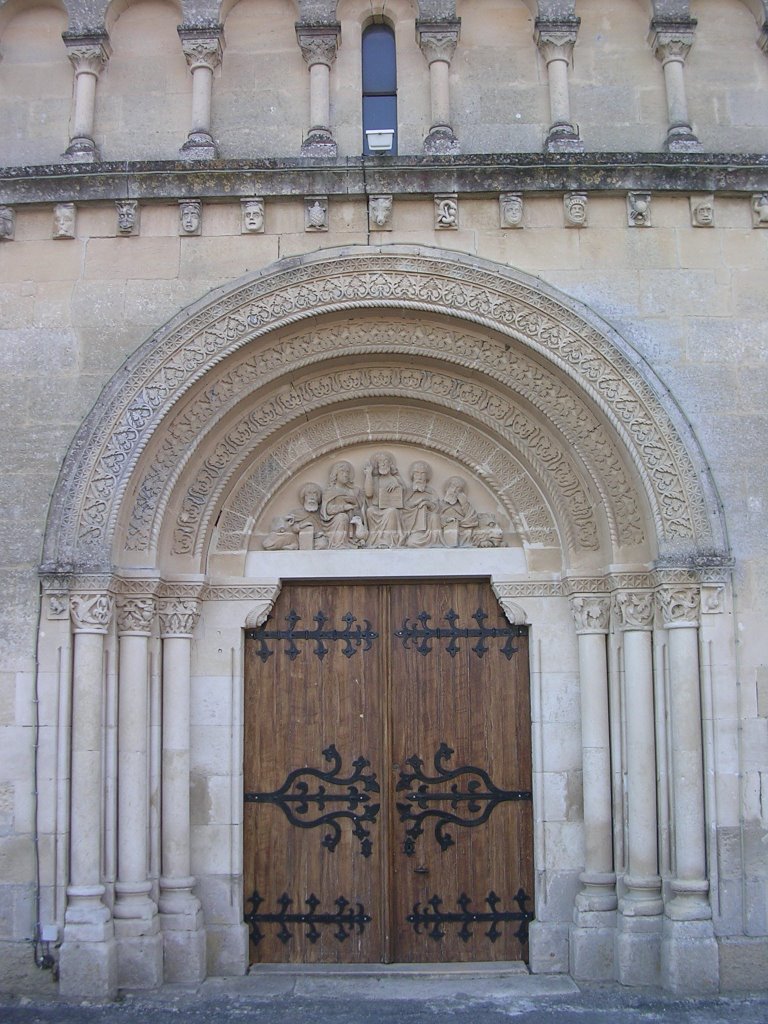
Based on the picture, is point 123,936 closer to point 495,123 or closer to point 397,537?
point 397,537

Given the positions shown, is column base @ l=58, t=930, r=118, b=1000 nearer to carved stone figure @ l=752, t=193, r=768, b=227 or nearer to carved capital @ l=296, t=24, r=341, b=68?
carved capital @ l=296, t=24, r=341, b=68

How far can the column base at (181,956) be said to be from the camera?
687cm

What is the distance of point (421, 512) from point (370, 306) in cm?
151

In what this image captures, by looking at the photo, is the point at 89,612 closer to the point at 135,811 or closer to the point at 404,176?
the point at 135,811

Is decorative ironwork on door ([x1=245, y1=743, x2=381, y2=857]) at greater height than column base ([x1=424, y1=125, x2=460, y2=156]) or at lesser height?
lesser

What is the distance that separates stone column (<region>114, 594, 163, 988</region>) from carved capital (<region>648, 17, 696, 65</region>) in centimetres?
526

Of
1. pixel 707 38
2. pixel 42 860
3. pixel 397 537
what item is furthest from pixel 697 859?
pixel 707 38

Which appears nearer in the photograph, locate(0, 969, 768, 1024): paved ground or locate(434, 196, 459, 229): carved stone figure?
locate(0, 969, 768, 1024): paved ground

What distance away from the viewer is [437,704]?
24.9 feet

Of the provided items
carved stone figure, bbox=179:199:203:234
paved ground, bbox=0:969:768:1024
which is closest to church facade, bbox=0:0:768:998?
carved stone figure, bbox=179:199:203:234

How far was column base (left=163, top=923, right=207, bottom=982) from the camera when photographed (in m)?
6.87

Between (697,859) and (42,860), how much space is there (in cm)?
405

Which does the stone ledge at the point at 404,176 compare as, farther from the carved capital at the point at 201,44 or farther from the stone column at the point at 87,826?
the stone column at the point at 87,826

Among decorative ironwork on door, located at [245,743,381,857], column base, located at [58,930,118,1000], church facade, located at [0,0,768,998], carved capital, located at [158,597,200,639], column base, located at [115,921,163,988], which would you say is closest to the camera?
column base, located at [58,930,118,1000]
